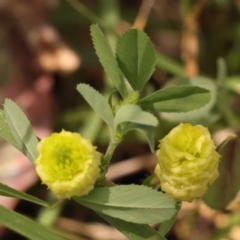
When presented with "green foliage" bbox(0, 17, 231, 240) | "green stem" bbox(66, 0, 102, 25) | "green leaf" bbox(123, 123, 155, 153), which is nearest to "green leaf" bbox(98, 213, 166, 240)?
"green foliage" bbox(0, 17, 231, 240)

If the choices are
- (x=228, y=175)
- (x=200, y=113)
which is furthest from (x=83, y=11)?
(x=228, y=175)

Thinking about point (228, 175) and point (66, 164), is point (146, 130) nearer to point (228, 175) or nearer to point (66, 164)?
point (66, 164)

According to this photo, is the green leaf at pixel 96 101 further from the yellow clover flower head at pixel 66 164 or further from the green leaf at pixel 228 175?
the green leaf at pixel 228 175

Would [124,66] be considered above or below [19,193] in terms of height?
above

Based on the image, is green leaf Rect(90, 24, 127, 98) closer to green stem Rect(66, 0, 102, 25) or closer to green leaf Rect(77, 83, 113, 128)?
green leaf Rect(77, 83, 113, 128)

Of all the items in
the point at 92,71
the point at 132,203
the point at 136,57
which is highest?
the point at 136,57

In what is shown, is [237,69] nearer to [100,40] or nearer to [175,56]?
[175,56]

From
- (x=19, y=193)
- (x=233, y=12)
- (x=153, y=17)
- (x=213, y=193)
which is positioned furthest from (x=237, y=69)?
(x=19, y=193)
